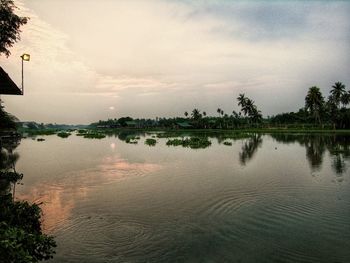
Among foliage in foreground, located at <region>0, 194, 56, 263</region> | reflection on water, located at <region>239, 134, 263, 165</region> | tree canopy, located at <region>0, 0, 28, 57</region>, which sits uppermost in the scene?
tree canopy, located at <region>0, 0, 28, 57</region>

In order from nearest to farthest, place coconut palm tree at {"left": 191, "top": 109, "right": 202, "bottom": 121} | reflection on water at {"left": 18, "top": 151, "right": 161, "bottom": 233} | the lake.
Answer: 1. the lake
2. reflection on water at {"left": 18, "top": 151, "right": 161, "bottom": 233}
3. coconut palm tree at {"left": 191, "top": 109, "right": 202, "bottom": 121}

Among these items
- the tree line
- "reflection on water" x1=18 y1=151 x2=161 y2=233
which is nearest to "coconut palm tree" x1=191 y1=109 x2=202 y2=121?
the tree line

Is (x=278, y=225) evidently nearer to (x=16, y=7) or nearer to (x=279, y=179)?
(x=279, y=179)

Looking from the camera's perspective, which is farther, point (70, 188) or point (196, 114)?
point (196, 114)

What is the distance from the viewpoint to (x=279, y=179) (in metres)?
22.2

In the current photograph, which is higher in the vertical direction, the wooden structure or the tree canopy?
the tree canopy

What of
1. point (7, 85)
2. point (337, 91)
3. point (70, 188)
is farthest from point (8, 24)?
point (337, 91)

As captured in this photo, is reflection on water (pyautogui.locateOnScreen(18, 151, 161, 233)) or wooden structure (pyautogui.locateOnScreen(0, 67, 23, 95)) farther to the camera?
reflection on water (pyautogui.locateOnScreen(18, 151, 161, 233))

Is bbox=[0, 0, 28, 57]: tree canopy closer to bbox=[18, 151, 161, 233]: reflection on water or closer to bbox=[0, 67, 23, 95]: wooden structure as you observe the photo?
bbox=[0, 67, 23, 95]: wooden structure

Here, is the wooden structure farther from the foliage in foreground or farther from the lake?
the lake

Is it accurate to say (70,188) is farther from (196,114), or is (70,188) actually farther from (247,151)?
(196,114)

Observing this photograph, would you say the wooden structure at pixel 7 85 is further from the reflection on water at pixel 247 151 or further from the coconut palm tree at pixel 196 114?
the coconut palm tree at pixel 196 114

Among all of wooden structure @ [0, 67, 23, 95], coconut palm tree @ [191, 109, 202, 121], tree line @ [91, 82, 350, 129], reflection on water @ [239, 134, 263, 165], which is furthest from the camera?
coconut palm tree @ [191, 109, 202, 121]

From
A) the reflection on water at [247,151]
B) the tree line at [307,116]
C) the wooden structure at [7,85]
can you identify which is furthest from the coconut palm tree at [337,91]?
the wooden structure at [7,85]
